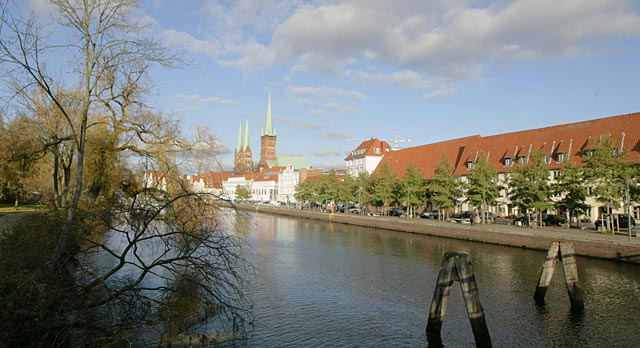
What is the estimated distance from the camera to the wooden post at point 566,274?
17016 mm

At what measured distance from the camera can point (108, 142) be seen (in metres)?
16.0

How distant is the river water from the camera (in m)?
13.9

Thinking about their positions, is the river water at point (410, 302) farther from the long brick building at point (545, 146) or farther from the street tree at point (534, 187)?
the long brick building at point (545, 146)

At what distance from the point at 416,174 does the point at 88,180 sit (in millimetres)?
45559

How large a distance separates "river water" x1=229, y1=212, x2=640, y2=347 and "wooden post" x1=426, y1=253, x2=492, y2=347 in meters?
0.68

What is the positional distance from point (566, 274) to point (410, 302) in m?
5.72

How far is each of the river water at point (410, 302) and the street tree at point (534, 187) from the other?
1182cm

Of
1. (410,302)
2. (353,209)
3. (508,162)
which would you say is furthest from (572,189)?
(353,209)

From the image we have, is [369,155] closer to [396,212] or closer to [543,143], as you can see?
[396,212]

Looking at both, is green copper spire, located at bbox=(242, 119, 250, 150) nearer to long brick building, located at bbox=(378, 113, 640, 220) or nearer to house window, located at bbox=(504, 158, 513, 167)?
long brick building, located at bbox=(378, 113, 640, 220)

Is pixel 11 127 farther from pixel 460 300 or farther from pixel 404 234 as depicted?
pixel 404 234

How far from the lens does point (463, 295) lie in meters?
13.2

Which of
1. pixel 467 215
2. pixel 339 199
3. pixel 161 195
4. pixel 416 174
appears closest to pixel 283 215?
pixel 339 199

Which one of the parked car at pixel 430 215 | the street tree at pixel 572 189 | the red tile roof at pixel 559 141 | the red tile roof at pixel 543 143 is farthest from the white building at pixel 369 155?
the street tree at pixel 572 189
